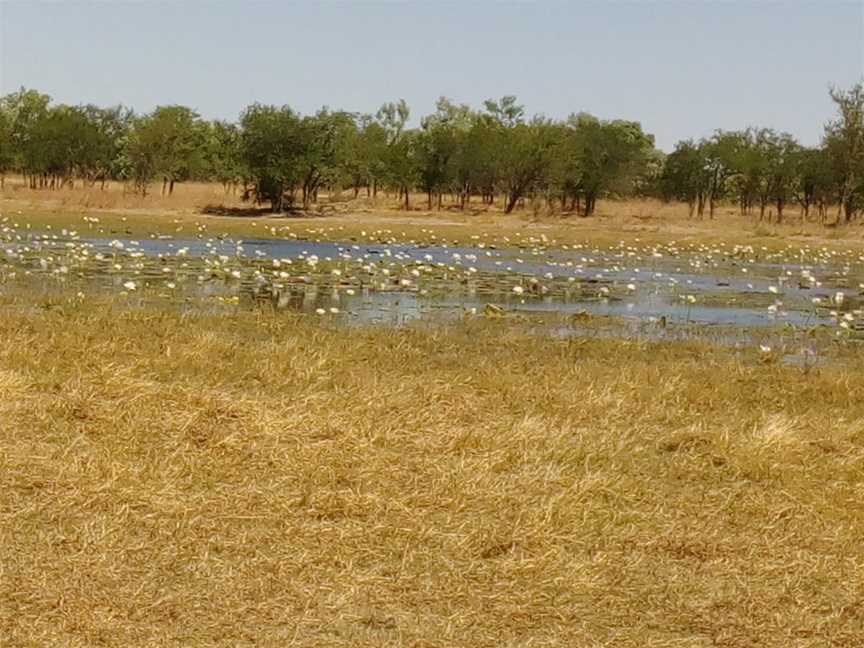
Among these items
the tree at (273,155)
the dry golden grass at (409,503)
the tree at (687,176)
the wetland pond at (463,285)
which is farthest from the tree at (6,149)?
the dry golden grass at (409,503)

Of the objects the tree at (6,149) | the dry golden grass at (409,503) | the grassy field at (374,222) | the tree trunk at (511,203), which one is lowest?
the dry golden grass at (409,503)

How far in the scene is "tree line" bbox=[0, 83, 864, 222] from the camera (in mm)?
58312

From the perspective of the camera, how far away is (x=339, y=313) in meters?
14.3

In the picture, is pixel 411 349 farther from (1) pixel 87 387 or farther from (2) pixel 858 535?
(2) pixel 858 535

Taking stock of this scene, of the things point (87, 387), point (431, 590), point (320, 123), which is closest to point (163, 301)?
point (87, 387)

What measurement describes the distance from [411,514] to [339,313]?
8682 mm

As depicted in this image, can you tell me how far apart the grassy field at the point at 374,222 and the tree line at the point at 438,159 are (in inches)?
82.3

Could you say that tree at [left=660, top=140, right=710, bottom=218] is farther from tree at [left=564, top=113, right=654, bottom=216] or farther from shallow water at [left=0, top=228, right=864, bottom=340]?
shallow water at [left=0, top=228, right=864, bottom=340]

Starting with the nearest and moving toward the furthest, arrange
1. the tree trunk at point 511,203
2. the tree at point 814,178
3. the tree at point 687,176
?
1. the tree at point 814,178
2. the tree trunk at point 511,203
3. the tree at point 687,176

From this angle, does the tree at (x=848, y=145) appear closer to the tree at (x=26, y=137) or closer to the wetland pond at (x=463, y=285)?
the wetland pond at (x=463, y=285)

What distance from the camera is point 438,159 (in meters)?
69.1

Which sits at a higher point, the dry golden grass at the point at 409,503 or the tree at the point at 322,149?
the tree at the point at 322,149

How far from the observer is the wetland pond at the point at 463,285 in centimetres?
1502

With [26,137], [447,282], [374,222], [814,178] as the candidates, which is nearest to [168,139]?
[26,137]
